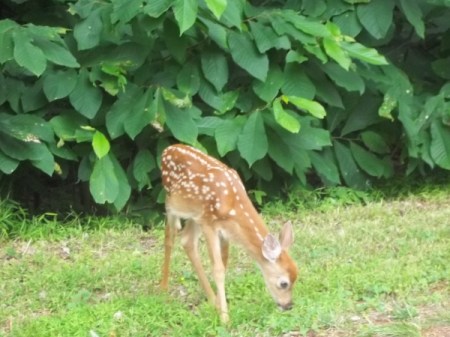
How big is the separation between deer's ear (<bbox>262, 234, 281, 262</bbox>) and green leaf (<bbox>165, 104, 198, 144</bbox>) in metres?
2.81

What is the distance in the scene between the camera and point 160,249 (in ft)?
31.2

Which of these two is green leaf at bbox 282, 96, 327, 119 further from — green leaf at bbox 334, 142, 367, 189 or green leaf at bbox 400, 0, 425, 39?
green leaf at bbox 400, 0, 425, 39

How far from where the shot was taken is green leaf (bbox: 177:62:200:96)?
10234mm

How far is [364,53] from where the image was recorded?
10.3 meters

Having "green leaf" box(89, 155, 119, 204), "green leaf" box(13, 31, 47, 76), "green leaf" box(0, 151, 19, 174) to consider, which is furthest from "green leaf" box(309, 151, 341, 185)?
"green leaf" box(13, 31, 47, 76)

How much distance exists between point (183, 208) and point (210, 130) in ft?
8.59

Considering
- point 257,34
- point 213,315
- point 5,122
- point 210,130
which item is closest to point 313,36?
point 257,34

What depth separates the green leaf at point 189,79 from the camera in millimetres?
10234

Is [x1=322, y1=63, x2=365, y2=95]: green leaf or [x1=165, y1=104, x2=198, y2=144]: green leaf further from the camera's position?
[x1=322, y1=63, x2=365, y2=95]: green leaf

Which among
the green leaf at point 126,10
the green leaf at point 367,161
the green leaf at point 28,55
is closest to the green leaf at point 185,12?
the green leaf at point 126,10

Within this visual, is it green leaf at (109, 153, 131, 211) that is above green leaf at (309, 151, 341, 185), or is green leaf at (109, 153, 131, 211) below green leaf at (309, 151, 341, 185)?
above

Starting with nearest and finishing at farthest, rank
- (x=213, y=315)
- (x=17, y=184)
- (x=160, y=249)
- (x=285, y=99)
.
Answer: (x=213, y=315), (x=160, y=249), (x=285, y=99), (x=17, y=184)

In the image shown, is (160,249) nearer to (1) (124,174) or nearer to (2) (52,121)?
(1) (124,174)

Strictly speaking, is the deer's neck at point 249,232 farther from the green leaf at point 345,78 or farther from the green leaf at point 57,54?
the green leaf at point 345,78
